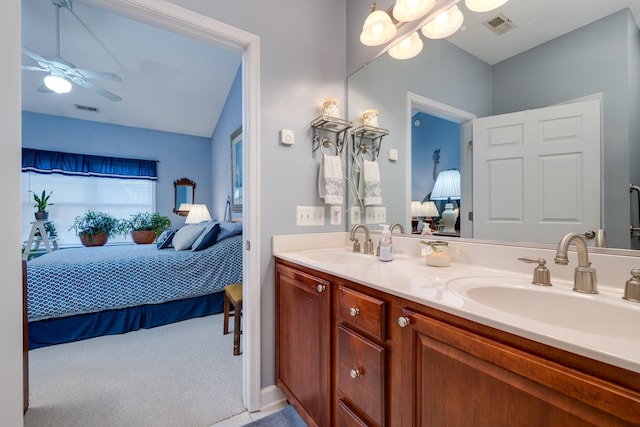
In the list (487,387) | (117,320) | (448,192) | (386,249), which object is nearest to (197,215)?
(117,320)

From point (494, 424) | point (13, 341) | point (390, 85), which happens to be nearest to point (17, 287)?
point (13, 341)

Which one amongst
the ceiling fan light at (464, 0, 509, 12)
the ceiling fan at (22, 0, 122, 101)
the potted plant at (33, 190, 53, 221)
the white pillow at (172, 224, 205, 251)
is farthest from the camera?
the potted plant at (33, 190, 53, 221)

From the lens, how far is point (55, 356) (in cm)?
201

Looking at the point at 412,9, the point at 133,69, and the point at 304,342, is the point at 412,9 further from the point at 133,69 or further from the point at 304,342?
the point at 133,69

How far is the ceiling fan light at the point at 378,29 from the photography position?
4.65 ft

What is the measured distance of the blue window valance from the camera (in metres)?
3.84

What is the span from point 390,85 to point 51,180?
16.8ft

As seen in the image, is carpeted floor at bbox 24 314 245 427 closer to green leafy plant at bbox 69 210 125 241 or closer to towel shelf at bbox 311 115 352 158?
towel shelf at bbox 311 115 352 158

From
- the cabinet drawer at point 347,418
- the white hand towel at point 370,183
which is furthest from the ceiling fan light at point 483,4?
the cabinet drawer at point 347,418

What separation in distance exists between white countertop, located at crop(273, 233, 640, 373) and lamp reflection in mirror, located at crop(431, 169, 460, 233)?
0.13 m

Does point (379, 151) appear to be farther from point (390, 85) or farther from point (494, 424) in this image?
point (494, 424)

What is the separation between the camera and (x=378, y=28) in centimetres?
144

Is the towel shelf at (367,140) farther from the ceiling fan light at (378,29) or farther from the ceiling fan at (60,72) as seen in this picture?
the ceiling fan at (60,72)

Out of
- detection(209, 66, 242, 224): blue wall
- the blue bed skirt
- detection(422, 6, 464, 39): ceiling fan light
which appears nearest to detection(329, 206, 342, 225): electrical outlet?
detection(422, 6, 464, 39): ceiling fan light
